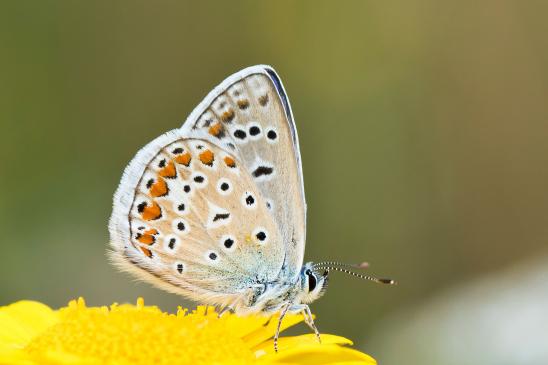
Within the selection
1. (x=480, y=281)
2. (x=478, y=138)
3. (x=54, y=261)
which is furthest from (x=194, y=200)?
(x=478, y=138)

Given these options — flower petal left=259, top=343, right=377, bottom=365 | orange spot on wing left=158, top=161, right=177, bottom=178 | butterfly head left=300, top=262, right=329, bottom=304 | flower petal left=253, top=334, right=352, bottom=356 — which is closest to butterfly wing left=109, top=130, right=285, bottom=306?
orange spot on wing left=158, top=161, right=177, bottom=178

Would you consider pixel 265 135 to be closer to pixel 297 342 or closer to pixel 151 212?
pixel 151 212

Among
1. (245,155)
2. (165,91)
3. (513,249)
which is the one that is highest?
(165,91)

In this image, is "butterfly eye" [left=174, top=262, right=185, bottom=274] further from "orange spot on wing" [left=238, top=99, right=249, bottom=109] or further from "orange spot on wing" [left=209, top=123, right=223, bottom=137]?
"orange spot on wing" [left=238, top=99, right=249, bottom=109]

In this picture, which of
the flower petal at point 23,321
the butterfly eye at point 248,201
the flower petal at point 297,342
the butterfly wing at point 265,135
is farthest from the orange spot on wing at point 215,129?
the flower petal at point 23,321

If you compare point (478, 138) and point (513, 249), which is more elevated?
point (478, 138)

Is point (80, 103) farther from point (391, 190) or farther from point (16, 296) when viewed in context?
point (391, 190)
